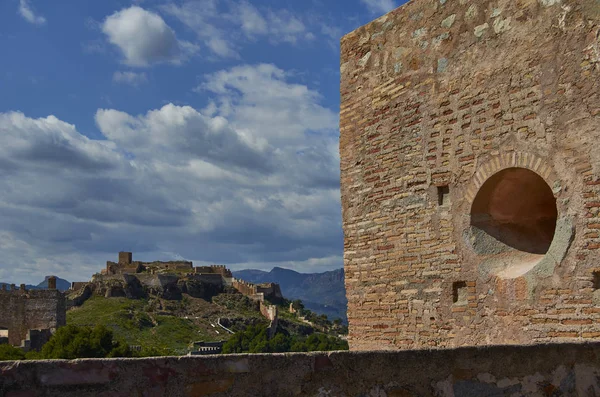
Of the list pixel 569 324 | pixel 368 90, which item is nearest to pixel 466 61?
pixel 368 90

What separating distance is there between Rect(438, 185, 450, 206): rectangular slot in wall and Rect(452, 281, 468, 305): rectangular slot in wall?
0.86 m

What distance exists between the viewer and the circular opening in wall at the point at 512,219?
667 cm

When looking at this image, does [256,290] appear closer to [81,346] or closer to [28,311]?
[28,311]

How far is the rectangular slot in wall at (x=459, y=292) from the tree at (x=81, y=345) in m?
33.0

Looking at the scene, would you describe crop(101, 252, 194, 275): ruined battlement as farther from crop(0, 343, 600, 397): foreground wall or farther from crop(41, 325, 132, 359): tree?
crop(0, 343, 600, 397): foreground wall

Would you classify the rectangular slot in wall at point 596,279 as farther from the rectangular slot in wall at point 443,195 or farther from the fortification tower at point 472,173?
the rectangular slot in wall at point 443,195

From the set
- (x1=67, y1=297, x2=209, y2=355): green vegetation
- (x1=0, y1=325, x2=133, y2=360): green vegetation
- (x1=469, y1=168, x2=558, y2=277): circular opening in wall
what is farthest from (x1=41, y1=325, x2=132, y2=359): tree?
(x1=469, y1=168, x2=558, y2=277): circular opening in wall

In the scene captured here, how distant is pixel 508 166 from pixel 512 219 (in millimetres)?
740

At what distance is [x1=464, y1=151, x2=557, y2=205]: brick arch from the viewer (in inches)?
243

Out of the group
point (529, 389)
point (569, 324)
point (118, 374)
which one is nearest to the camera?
point (118, 374)

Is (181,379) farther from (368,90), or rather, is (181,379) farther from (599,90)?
(368,90)

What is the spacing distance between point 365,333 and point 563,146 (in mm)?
3225

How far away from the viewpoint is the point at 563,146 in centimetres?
605

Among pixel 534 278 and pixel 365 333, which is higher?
pixel 534 278
